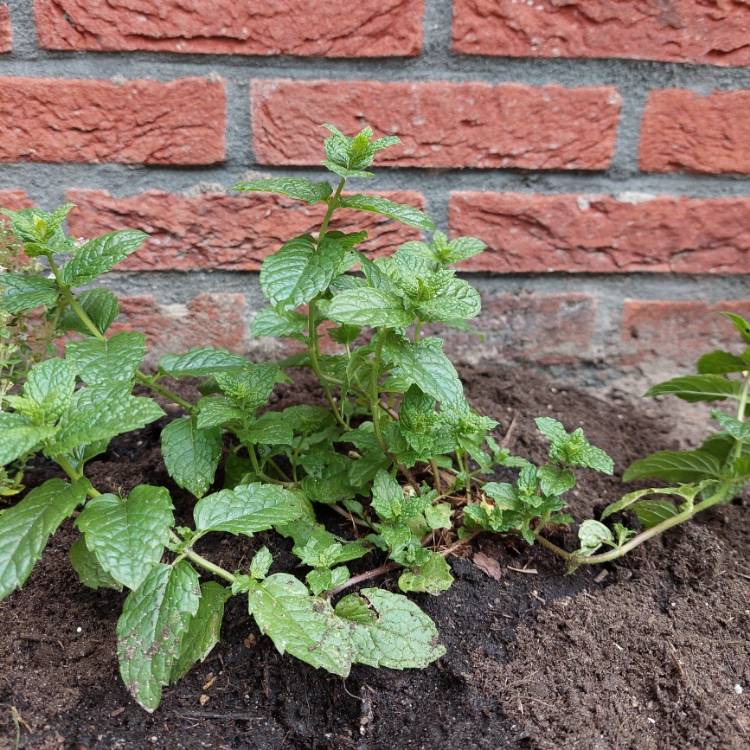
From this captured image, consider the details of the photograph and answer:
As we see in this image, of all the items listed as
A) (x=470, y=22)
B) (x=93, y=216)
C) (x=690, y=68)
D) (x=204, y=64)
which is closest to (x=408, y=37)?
(x=470, y=22)

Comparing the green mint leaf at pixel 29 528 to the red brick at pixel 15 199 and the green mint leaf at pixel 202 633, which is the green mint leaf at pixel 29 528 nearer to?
the green mint leaf at pixel 202 633

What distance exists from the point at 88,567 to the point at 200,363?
30 cm

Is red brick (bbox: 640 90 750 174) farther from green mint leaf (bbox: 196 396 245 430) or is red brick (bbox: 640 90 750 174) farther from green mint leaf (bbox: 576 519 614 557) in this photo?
green mint leaf (bbox: 196 396 245 430)

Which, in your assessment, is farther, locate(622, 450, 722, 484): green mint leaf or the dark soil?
locate(622, 450, 722, 484): green mint leaf

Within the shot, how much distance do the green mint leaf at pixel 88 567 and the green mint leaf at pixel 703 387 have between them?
86 centimetres

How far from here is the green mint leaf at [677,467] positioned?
3.73ft

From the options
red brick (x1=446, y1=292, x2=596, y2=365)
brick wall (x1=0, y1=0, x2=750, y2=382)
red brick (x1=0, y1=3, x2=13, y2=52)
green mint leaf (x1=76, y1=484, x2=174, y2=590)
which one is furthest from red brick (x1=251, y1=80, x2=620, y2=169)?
green mint leaf (x1=76, y1=484, x2=174, y2=590)

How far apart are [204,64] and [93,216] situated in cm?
31

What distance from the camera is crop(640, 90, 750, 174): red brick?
1343mm

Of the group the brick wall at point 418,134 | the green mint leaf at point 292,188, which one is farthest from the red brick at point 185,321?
the green mint leaf at point 292,188

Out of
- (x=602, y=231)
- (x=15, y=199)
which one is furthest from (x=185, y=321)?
(x=602, y=231)

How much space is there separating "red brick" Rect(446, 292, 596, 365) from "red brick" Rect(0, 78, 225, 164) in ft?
1.85

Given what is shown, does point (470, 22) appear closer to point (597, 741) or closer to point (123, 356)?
point (123, 356)

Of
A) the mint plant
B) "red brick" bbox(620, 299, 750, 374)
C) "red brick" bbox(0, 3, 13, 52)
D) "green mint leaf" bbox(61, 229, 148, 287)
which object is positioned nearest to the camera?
"green mint leaf" bbox(61, 229, 148, 287)
